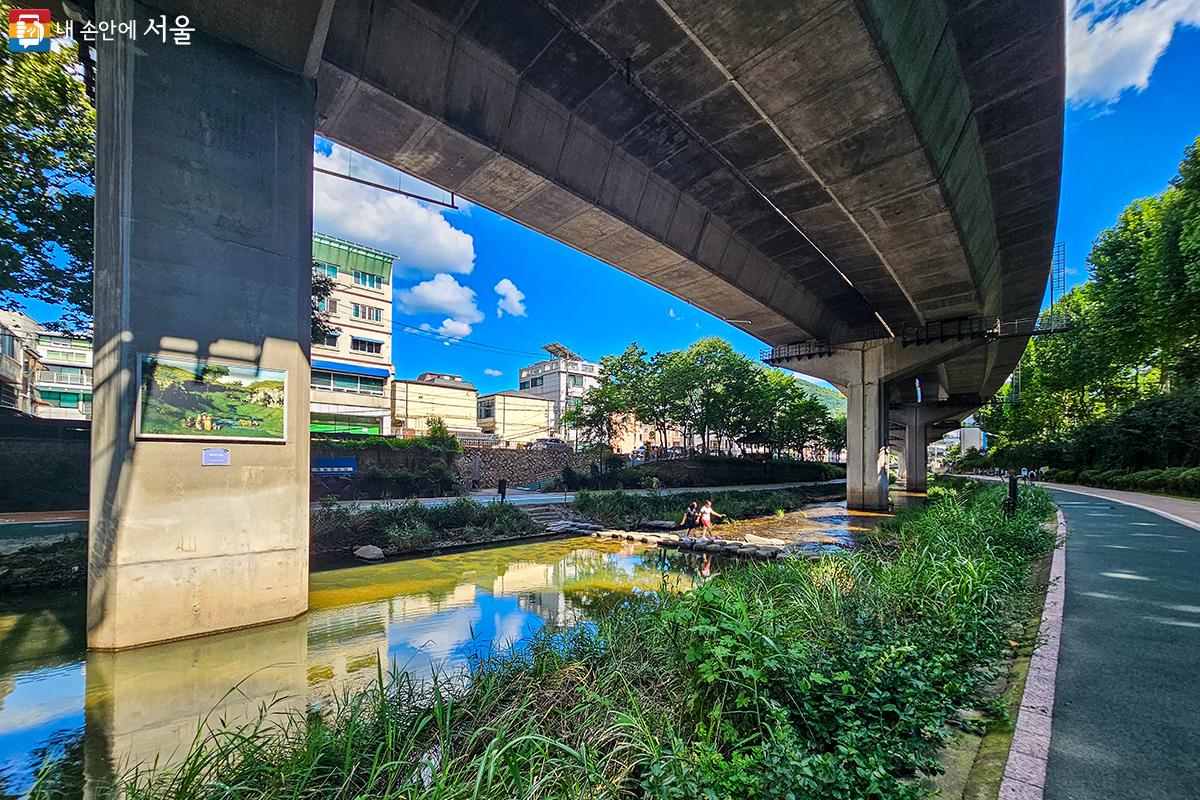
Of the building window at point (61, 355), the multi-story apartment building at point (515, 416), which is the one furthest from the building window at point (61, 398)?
the multi-story apartment building at point (515, 416)

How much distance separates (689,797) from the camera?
2518 mm

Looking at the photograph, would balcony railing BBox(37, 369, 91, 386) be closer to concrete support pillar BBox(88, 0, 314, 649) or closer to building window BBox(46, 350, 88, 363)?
building window BBox(46, 350, 88, 363)

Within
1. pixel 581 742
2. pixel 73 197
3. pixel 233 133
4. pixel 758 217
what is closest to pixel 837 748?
pixel 581 742

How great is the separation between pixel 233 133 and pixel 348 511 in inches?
390

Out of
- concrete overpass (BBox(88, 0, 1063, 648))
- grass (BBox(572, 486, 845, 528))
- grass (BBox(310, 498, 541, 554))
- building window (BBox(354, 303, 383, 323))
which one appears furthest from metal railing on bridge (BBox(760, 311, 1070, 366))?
building window (BBox(354, 303, 383, 323))

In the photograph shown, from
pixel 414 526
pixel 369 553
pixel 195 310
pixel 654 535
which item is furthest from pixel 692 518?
pixel 195 310

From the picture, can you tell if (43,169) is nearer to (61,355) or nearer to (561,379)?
(61,355)

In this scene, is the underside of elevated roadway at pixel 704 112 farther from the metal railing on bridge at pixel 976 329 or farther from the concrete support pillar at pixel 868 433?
the concrete support pillar at pixel 868 433

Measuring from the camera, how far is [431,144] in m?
8.86

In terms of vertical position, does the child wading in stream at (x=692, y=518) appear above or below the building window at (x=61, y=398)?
below

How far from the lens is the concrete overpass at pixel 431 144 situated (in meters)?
6.09

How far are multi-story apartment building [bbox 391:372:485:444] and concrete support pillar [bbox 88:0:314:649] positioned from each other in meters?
35.7

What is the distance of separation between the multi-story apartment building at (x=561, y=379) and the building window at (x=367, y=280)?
2695 cm

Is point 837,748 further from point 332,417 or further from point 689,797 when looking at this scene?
point 332,417
